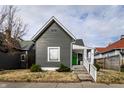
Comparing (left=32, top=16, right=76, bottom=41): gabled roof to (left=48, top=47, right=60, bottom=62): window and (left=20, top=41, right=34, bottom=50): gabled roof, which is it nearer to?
(left=48, top=47, right=60, bottom=62): window

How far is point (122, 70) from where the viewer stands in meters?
25.8

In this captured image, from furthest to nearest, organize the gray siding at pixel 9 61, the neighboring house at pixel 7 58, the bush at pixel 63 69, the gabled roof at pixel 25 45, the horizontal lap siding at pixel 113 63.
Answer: the gabled roof at pixel 25 45 → the gray siding at pixel 9 61 → the neighboring house at pixel 7 58 → the horizontal lap siding at pixel 113 63 → the bush at pixel 63 69

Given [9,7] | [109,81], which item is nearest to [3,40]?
[9,7]

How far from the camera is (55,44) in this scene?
23516mm

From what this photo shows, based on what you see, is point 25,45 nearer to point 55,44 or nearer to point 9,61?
point 9,61

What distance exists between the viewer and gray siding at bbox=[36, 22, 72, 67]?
23438 mm

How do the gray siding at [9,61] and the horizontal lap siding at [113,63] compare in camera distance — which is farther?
the gray siding at [9,61]

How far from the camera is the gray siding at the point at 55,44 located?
23.4 m

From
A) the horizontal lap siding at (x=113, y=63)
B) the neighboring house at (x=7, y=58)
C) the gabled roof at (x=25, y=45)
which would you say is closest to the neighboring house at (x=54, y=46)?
the neighboring house at (x=7, y=58)

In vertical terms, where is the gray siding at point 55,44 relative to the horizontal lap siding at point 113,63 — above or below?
above

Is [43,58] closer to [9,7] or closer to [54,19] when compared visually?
[54,19]

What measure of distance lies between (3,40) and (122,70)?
15.2m

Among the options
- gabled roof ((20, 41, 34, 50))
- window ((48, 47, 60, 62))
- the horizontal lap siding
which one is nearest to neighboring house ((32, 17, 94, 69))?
window ((48, 47, 60, 62))

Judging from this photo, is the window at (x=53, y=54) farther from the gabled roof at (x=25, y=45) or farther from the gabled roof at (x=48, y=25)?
the gabled roof at (x=25, y=45)
